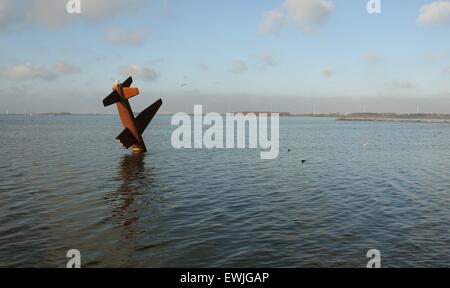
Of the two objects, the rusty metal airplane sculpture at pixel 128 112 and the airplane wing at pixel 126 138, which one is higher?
the rusty metal airplane sculpture at pixel 128 112

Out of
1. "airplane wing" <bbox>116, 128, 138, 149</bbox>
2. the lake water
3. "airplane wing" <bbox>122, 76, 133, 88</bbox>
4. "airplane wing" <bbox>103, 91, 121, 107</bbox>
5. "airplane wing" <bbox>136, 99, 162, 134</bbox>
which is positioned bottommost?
the lake water

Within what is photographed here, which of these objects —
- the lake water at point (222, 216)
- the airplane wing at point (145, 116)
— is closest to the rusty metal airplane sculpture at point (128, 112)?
the airplane wing at point (145, 116)

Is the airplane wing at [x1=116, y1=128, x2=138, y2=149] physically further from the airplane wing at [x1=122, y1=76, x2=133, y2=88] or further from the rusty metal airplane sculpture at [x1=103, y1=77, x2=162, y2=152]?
the airplane wing at [x1=122, y1=76, x2=133, y2=88]

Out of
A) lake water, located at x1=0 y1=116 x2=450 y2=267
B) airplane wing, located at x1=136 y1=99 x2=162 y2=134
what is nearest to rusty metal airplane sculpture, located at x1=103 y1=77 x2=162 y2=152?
airplane wing, located at x1=136 y1=99 x2=162 y2=134

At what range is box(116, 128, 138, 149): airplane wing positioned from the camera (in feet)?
140

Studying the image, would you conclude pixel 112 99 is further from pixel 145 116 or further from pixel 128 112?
pixel 145 116

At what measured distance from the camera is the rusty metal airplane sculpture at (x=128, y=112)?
4016 centimetres

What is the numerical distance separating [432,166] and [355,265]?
3015 centimetres

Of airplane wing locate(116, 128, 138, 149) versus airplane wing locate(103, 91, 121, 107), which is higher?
airplane wing locate(103, 91, 121, 107)

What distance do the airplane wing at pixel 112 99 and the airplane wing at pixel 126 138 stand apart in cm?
433

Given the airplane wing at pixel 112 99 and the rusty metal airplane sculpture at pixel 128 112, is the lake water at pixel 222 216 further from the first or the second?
the rusty metal airplane sculpture at pixel 128 112

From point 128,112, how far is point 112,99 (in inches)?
88.1
